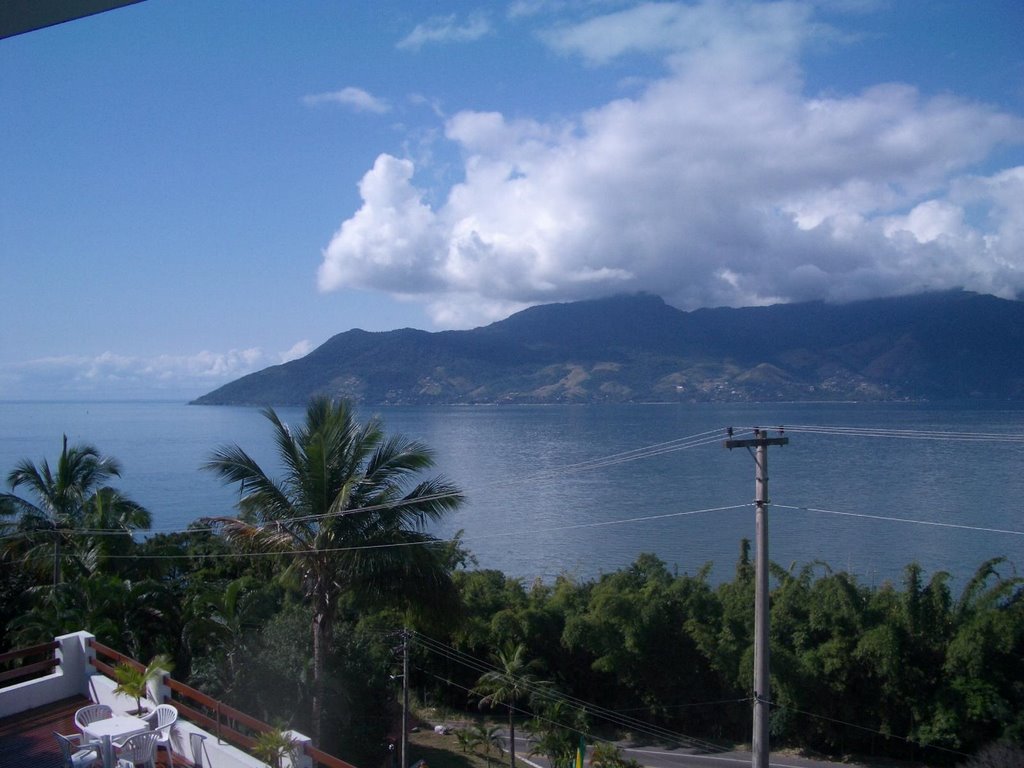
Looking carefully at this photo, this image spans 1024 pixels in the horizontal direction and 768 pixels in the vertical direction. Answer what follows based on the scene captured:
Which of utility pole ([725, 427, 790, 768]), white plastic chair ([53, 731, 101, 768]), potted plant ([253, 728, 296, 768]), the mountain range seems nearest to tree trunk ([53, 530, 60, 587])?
white plastic chair ([53, 731, 101, 768])

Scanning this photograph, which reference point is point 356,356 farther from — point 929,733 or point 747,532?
point 929,733

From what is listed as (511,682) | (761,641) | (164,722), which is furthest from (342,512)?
(511,682)

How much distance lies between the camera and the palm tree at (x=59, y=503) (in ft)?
52.3

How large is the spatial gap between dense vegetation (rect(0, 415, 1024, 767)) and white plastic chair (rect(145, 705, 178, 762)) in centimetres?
326

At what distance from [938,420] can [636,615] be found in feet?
313

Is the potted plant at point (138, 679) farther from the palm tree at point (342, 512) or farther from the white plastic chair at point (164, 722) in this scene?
the palm tree at point (342, 512)

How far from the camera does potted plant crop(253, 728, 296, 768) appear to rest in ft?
21.1

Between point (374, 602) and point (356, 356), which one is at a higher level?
point (356, 356)

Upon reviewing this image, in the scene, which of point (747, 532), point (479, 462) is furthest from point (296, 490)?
point (479, 462)

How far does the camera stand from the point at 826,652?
19734 millimetres

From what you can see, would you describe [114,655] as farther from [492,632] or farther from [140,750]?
[492,632]

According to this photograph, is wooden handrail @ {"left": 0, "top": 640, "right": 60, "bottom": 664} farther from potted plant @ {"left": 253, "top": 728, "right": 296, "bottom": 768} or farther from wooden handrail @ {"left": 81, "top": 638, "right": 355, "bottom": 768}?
potted plant @ {"left": 253, "top": 728, "right": 296, "bottom": 768}

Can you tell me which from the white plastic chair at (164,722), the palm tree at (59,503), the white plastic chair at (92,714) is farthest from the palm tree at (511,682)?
the white plastic chair at (164,722)

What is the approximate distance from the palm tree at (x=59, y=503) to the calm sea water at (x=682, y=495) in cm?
267
